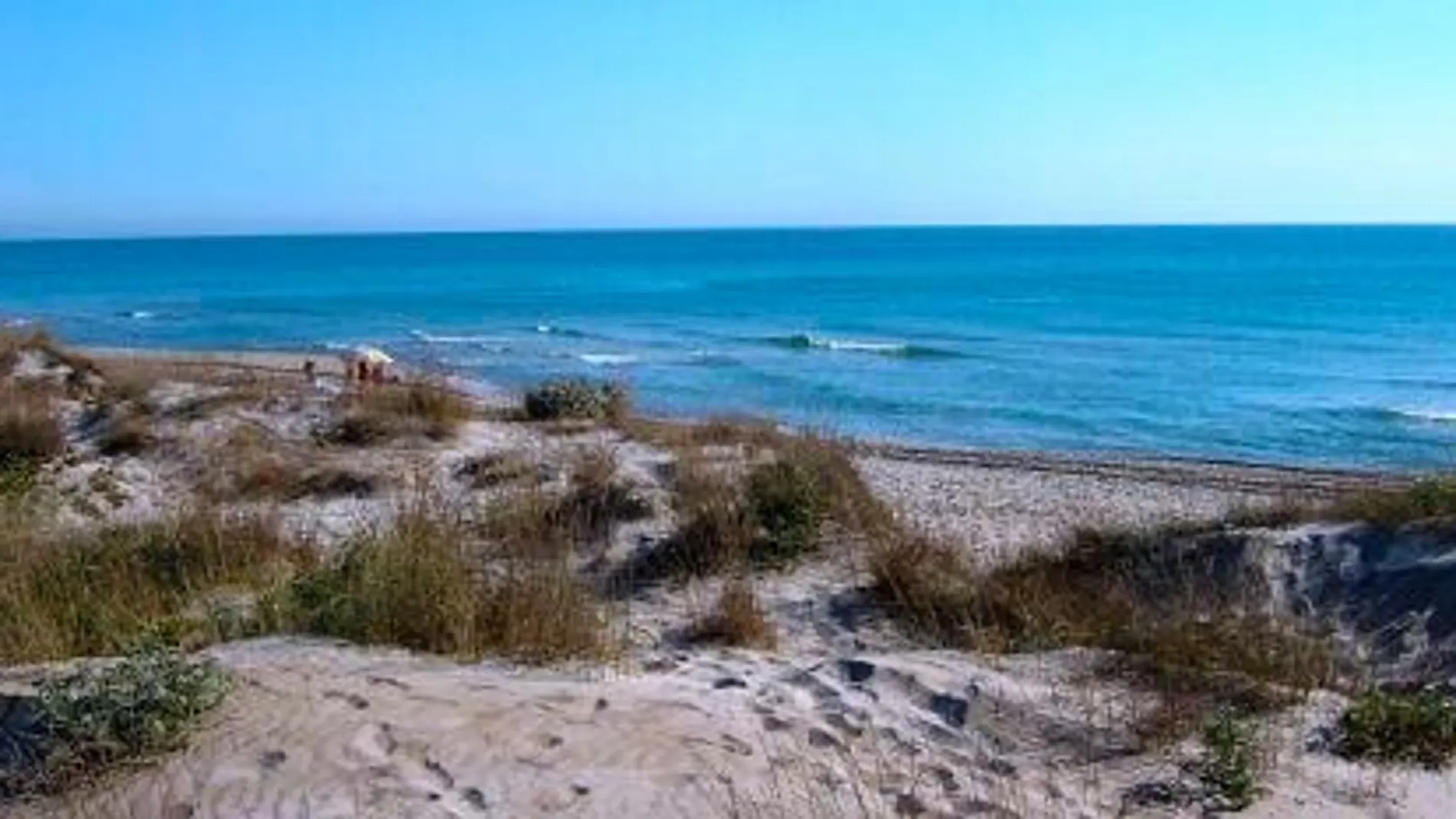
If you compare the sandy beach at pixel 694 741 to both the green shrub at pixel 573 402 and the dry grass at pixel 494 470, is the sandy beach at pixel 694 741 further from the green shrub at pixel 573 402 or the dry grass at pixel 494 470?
the green shrub at pixel 573 402

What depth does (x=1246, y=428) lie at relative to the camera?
30.8 m

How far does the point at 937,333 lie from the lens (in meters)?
57.2

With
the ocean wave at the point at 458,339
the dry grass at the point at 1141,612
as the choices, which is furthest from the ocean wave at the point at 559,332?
A: the dry grass at the point at 1141,612

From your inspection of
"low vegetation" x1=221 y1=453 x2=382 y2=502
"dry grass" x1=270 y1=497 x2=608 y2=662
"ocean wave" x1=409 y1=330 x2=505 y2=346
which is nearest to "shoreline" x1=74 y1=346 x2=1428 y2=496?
"low vegetation" x1=221 y1=453 x2=382 y2=502

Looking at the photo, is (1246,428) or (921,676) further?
(1246,428)

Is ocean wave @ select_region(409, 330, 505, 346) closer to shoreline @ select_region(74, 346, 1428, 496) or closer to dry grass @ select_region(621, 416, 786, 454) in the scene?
shoreline @ select_region(74, 346, 1428, 496)

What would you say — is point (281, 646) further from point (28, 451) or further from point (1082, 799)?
point (28, 451)

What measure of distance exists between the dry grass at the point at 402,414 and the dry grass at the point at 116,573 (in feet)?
19.9

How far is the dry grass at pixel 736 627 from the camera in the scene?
8.59 metres

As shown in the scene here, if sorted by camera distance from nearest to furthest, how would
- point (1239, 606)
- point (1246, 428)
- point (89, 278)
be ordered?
1. point (1239, 606)
2. point (1246, 428)
3. point (89, 278)

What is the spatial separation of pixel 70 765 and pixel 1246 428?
2764 cm

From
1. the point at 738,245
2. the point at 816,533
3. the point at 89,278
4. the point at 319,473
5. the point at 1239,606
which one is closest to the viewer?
the point at 1239,606

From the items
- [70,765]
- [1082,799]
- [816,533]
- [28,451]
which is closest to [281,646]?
[70,765]

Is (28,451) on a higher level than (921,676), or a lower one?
lower
